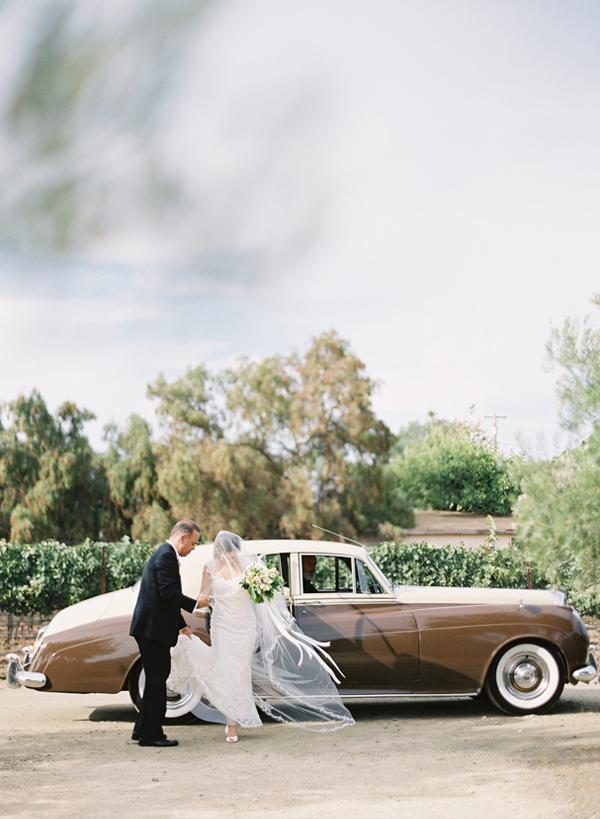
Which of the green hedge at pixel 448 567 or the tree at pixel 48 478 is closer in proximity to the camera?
the green hedge at pixel 448 567

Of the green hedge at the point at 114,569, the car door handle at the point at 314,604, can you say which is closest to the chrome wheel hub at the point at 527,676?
the car door handle at the point at 314,604

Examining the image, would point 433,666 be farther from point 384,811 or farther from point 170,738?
point 384,811

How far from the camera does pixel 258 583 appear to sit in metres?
10.3

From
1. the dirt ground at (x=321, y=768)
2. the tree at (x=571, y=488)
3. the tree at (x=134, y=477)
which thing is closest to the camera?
the dirt ground at (x=321, y=768)

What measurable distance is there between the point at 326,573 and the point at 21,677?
3.21 m

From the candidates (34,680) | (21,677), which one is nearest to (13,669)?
(21,677)

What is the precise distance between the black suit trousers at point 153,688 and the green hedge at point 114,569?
8578mm

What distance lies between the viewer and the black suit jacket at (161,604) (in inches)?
391

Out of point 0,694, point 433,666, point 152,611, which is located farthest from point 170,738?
point 0,694

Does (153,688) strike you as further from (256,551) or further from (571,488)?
(571,488)

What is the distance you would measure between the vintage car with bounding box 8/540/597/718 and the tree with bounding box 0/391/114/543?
23.4m

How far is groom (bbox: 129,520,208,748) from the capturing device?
32.4 ft

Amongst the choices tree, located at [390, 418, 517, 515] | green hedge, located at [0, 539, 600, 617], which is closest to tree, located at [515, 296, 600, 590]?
green hedge, located at [0, 539, 600, 617]

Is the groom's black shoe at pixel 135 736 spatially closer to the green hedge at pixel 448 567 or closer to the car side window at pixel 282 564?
the car side window at pixel 282 564
